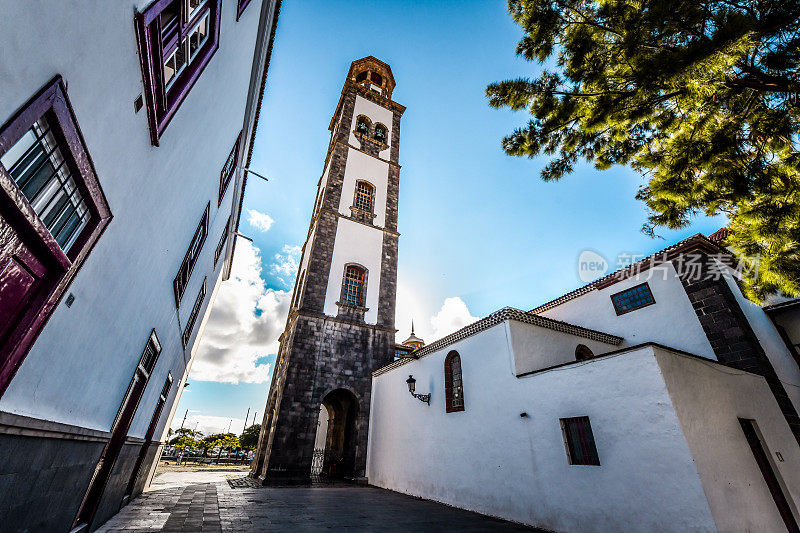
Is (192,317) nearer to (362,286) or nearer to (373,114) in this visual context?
(362,286)

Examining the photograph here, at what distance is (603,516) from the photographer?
5723 millimetres

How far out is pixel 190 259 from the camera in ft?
23.0

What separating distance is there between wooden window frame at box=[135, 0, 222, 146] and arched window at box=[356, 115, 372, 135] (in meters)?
16.2

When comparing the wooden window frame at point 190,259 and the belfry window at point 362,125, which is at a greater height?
the belfry window at point 362,125

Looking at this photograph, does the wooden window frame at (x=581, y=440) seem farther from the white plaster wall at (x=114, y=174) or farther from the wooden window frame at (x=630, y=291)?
the white plaster wall at (x=114, y=174)

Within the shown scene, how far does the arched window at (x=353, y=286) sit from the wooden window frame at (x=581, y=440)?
1038 centimetres

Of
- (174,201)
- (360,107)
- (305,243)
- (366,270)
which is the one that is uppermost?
(360,107)

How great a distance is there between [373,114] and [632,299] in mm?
17121

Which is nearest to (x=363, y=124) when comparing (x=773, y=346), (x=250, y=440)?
(x=773, y=346)

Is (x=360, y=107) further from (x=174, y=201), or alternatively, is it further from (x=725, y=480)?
(x=725, y=480)

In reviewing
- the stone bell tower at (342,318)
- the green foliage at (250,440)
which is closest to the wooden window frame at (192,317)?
the stone bell tower at (342,318)

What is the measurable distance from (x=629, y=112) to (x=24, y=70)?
21.9 ft

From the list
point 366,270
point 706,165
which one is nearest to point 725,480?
point 706,165

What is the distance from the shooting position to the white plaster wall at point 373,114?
1930cm
